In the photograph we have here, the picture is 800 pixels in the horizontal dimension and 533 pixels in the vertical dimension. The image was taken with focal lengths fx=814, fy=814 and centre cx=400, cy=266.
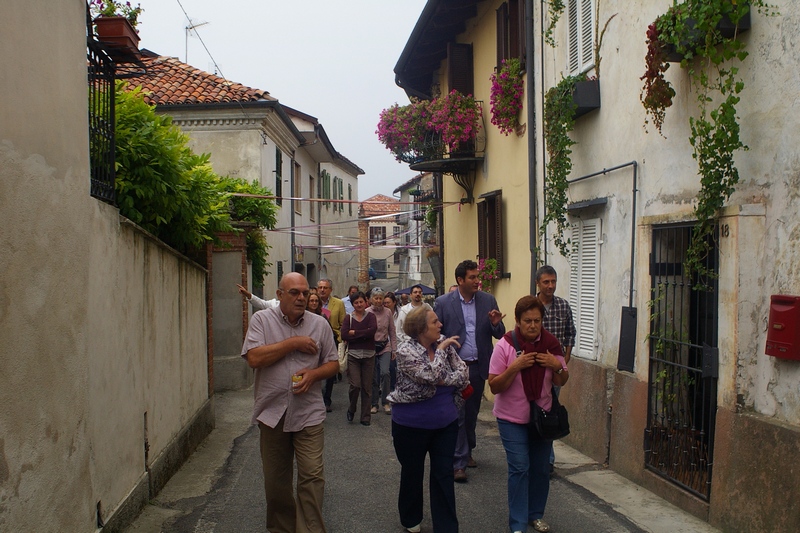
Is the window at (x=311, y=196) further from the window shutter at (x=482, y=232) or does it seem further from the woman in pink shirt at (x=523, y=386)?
the woman in pink shirt at (x=523, y=386)

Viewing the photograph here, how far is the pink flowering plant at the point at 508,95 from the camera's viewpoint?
39.9 ft

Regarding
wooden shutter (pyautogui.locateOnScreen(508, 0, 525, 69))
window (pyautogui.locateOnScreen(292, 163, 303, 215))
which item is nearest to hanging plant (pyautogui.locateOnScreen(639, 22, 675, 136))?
wooden shutter (pyautogui.locateOnScreen(508, 0, 525, 69))

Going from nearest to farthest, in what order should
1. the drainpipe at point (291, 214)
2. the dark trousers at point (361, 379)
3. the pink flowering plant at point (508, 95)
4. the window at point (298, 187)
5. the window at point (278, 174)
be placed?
1. the dark trousers at point (361, 379)
2. the pink flowering plant at point (508, 95)
3. the window at point (278, 174)
4. the drainpipe at point (291, 214)
5. the window at point (298, 187)

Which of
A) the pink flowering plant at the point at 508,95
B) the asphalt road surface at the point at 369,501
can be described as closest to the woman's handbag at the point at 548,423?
the asphalt road surface at the point at 369,501

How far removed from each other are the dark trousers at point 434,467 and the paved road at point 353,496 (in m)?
0.48

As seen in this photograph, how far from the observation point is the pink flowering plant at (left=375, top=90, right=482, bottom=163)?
570 inches

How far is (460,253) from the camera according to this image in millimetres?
17500

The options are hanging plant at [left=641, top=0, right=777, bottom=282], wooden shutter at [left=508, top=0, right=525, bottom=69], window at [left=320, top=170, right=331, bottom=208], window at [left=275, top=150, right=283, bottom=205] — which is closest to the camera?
hanging plant at [left=641, top=0, right=777, bottom=282]

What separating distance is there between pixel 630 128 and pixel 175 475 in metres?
5.78

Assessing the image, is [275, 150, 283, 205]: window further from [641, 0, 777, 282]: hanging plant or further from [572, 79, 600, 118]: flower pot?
[641, 0, 777, 282]: hanging plant

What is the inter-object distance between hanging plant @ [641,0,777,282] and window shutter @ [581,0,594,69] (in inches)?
101

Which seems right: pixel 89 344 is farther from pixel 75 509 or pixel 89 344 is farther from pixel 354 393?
pixel 354 393

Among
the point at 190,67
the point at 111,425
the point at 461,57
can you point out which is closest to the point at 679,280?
the point at 111,425

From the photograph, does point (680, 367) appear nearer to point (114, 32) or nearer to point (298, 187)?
point (114, 32)
